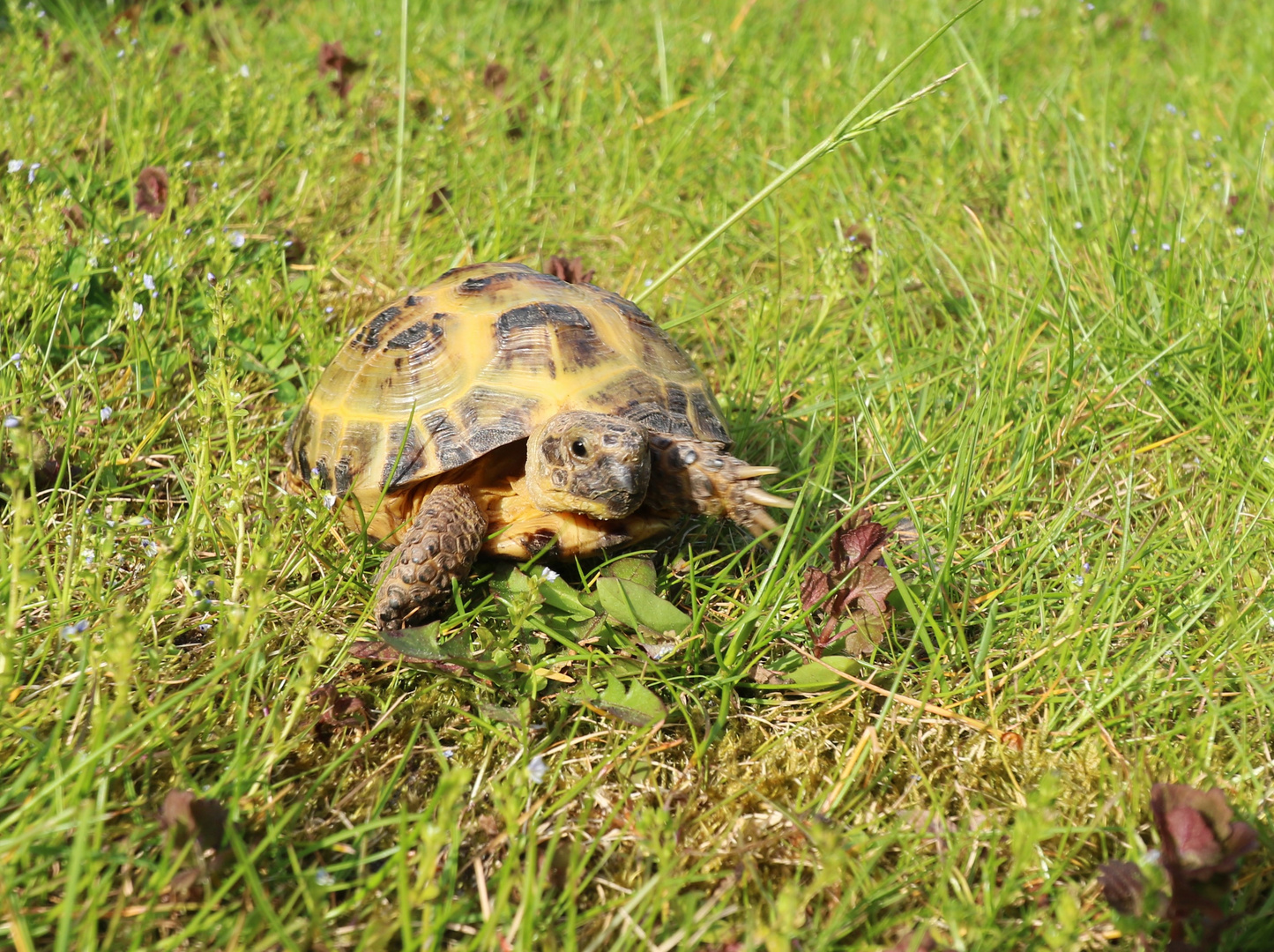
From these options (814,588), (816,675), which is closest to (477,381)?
(814,588)

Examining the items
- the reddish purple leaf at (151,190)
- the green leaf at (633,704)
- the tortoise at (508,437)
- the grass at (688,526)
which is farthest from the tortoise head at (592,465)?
the reddish purple leaf at (151,190)

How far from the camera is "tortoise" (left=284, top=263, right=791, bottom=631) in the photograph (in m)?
2.37

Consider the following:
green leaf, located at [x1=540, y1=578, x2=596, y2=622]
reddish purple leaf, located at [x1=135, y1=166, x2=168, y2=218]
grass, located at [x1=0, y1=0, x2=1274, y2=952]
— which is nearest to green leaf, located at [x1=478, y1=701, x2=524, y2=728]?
grass, located at [x1=0, y1=0, x2=1274, y2=952]

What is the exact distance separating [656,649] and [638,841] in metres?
0.54

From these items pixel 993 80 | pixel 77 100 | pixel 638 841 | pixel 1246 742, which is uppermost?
pixel 77 100

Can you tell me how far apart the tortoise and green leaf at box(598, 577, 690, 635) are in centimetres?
16

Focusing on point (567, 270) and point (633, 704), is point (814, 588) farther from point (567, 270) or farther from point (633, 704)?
point (567, 270)

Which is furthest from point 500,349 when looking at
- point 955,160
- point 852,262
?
point 955,160

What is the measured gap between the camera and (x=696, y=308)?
3.89 meters

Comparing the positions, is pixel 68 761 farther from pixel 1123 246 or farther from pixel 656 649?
pixel 1123 246

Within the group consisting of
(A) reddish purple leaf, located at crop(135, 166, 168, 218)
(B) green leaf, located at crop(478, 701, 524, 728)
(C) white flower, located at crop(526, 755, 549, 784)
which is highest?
(A) reddish purple leaf, located at crop(135, 166, 168, 218)

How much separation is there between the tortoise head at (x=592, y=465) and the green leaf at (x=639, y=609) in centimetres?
18

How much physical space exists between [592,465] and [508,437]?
30cm

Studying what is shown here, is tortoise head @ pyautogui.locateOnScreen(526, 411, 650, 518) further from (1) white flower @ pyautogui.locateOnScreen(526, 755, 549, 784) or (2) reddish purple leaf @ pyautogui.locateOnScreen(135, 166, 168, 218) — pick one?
(2) reddish purple leaf @ pyautogui.locateOnScreen(135, 166, 168, 218)
